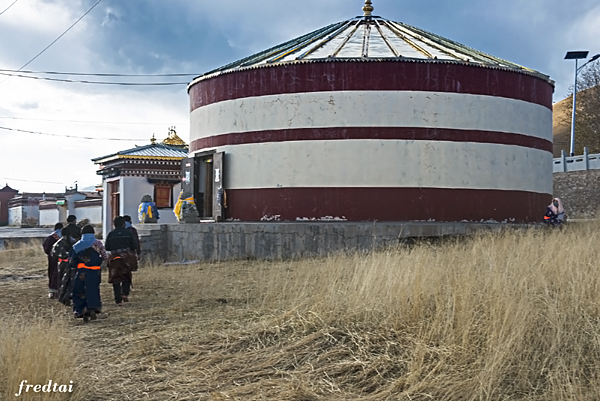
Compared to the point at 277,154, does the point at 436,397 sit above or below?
below

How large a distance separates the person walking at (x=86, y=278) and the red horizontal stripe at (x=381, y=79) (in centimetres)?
904

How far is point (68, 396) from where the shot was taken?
480 centimetres

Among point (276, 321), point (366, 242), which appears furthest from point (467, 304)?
point (366, 242)

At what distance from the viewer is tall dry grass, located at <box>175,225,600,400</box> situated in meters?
4.82

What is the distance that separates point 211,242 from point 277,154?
2932mm

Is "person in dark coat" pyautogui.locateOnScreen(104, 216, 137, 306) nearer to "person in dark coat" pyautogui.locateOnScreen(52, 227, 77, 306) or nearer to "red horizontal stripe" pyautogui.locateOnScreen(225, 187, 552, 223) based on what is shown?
"person in dark coat" pyautogui.locateOnScreen(52, 227, 77, 306)

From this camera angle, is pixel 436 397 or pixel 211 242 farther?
pixel 211 242

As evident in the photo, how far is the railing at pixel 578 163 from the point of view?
108ft

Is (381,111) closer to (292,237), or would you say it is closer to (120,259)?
(292,237)

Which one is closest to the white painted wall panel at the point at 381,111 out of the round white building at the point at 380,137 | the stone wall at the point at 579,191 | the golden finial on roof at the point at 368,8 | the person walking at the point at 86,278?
the round white building at the point at 380,137

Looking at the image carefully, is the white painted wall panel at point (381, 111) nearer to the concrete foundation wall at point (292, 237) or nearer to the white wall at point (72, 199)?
the concrete foundation wall at point (292, 237)

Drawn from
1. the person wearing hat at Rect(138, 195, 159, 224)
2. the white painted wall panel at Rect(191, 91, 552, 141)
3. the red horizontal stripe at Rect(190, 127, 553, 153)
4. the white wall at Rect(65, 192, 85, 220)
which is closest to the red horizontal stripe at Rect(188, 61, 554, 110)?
the white painted wall panel at Rect(191, 91, 552, 141)

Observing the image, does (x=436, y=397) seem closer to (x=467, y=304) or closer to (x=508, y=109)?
(x=467, y=304)

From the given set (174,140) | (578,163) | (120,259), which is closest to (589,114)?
(578,163)
